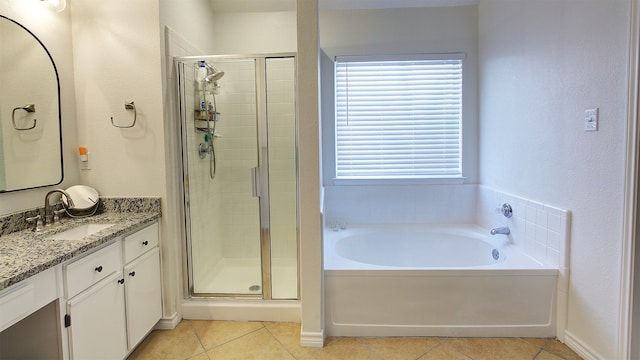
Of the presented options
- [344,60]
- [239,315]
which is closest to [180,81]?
[344,60]

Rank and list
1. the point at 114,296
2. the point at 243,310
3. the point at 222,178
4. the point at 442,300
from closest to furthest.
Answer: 1. the point at 114,296
2. the point at 442,300
3. the point at 243,310
4. the point at 222,178

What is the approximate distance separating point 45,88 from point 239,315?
191cm

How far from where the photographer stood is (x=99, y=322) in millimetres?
1692

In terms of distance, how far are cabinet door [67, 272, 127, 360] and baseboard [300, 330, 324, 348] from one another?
102 cm

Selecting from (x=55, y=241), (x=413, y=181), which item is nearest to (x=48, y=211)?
(x=55, y=241)

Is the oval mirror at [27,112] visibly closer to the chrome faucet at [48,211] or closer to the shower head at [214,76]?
the chrome faucet at [48,211]

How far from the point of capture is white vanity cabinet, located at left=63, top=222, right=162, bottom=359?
1553 mm

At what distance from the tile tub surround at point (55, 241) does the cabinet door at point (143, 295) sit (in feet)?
0.83

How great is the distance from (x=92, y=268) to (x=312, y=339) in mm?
1299

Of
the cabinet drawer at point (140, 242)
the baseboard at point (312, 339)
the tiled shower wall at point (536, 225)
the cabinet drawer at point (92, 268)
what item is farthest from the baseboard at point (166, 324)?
the tiled shower wall at point (536, 225)

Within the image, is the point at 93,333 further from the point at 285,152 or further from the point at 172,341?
the point at 285,152

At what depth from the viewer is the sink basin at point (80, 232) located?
1779 mm

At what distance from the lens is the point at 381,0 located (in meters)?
3.05

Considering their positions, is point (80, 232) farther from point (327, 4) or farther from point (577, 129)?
point (577, 129)
